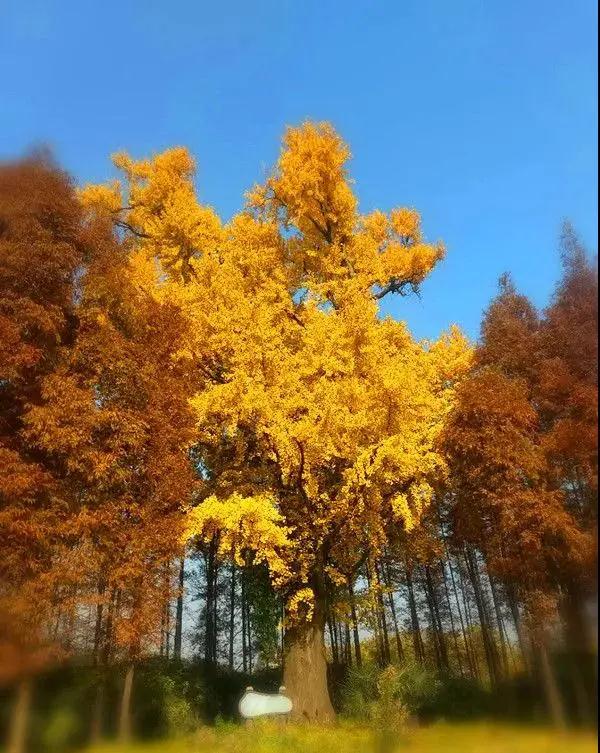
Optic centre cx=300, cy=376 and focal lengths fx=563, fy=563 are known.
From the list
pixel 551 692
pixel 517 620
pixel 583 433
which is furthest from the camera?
pixel 517 620

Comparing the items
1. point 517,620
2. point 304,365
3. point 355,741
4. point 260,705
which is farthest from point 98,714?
point 304,365

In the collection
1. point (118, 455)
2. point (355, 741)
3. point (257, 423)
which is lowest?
point (355, 741)

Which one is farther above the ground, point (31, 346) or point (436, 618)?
point (31, 346)

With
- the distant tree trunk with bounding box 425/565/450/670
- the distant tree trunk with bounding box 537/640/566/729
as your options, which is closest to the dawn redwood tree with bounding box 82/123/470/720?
the distant tree trunk with bounding box 537/640/566/729

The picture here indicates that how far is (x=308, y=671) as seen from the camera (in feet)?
41.1

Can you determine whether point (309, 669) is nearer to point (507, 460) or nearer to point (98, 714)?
point (98, 714)

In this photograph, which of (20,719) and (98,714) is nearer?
(20,719)

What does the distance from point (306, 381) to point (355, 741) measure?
696 cm

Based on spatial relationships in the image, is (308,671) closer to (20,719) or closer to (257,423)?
(257,423)

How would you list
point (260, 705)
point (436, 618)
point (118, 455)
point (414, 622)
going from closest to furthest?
1. point (260, 705)
2. point (118, 455)
3. point (436, 618)
4. point (414, 622)

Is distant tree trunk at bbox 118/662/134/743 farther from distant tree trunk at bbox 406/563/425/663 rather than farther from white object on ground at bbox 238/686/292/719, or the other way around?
distant tree trunk at bbox 406/563/425/663

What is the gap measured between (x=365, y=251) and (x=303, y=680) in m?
10.7

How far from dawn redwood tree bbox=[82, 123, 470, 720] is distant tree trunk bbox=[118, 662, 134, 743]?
8.74 ft

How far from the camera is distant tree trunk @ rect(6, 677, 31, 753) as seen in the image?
268 inches
